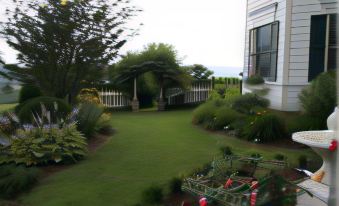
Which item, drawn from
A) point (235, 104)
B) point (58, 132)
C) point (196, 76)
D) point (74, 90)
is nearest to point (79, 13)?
point (74, 90)

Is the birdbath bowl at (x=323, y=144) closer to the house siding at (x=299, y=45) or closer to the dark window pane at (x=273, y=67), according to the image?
the house siding at (x=299, y=45)

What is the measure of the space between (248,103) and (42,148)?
6321 mm

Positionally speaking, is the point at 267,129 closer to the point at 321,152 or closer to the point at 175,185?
the point at 321,152

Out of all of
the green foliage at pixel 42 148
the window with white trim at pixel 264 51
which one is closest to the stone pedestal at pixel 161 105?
the window with white trim at pixel 264 51

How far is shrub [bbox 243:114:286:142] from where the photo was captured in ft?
28.2

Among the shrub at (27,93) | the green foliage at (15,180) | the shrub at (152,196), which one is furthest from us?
the shrub at (27,93)

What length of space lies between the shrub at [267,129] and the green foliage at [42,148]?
4.09m

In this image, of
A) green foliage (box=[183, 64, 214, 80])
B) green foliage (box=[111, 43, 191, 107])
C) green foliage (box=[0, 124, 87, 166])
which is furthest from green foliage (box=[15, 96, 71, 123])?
green foliage (box=[183, 64, 214, 80])

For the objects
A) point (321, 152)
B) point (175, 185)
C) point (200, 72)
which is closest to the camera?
point (321, 152)

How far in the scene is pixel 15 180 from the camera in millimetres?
5262

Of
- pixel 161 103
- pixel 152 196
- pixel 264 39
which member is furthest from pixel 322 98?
pixel 161 103

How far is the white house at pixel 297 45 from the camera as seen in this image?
9.30m

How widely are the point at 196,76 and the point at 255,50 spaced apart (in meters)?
8.82

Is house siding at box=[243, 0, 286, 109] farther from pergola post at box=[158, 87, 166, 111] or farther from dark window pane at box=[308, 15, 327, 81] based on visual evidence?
pergola post at box=[158, 87, 166, 111]
